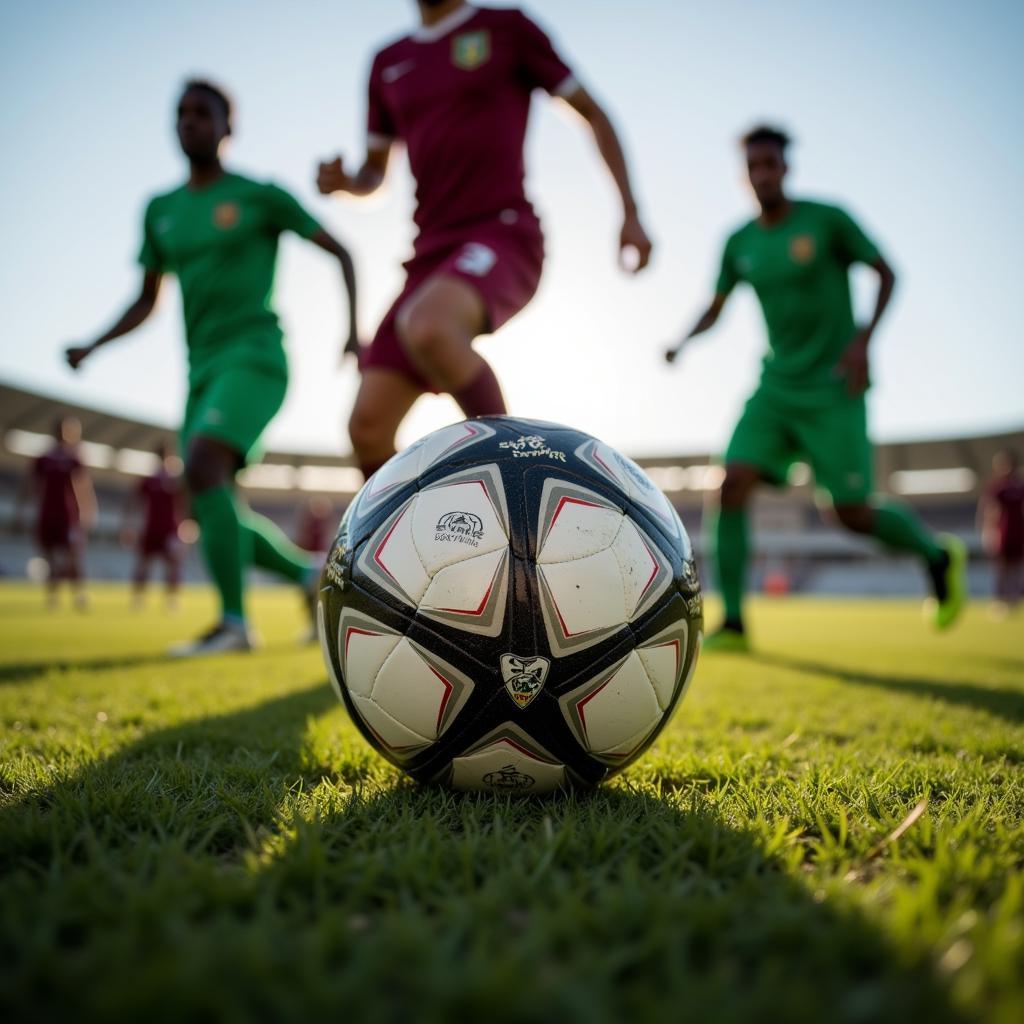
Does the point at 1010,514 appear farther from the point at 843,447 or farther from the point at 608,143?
the point at 608,143

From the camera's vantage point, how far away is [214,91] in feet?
13.8

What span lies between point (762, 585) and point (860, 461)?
42.2 meters

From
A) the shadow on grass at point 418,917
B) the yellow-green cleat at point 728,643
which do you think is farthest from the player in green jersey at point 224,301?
the yellow-green cleat at point 728,643

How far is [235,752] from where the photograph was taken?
1848mm

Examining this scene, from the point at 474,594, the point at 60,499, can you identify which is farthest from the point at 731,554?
the point at 60,499

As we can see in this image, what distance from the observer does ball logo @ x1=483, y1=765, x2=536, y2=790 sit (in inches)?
58.1

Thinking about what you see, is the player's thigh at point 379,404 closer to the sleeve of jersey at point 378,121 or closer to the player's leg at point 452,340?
the player's leg at point 452,340

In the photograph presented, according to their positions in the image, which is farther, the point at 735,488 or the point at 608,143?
the point at 735,488

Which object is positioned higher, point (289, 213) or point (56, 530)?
point (289, 213)

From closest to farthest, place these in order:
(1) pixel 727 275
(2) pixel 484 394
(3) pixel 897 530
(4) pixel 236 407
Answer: (2) pixel 484 394, (4) pixel 236 407, (3) pixel 897 530, (1) pixel 727 275

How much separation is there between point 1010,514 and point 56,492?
1631 centimetres

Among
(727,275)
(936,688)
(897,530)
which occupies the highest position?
(727,275)

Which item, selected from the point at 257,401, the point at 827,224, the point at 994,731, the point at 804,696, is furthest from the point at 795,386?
the point at 257,401

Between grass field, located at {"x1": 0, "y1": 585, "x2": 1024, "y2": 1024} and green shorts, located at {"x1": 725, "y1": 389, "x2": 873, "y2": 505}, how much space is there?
2.70 metres
